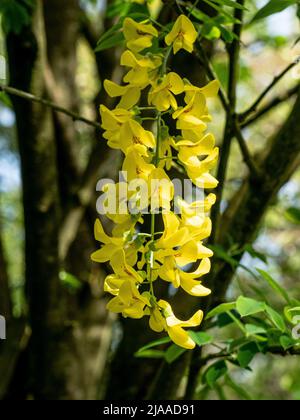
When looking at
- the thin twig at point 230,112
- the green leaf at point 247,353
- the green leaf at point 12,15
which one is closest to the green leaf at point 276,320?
the green leaf at point 247,353

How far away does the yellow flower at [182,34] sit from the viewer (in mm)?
902

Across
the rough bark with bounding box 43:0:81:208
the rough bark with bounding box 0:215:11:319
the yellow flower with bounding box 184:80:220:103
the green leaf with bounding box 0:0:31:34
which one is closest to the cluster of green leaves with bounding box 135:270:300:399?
the yellow flower with bounding box 184:80:220:103

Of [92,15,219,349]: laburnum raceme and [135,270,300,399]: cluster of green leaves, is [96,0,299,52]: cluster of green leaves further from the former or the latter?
[135,270,300,399]: cluster of green leaves

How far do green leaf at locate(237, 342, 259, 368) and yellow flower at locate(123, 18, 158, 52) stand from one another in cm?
62

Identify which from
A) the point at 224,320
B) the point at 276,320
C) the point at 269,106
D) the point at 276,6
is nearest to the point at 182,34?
the point at 276,6

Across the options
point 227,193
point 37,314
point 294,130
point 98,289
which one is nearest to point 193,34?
point 294,130

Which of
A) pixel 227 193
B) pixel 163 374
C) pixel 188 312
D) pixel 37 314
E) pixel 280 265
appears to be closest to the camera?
pixel 163 374

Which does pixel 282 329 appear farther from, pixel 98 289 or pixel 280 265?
pixel 280 265

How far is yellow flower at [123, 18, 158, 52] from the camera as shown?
2.99 ft

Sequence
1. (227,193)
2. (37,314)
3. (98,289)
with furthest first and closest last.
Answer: (227,193) → (98,289) → (37,314)

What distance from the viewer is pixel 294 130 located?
152 cm

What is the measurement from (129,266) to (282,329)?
0.40 m

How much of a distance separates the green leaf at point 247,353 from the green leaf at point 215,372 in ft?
0.26

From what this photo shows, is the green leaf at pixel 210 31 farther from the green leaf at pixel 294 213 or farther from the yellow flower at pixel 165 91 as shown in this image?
Answer: the green leaf at pixel 294 213
